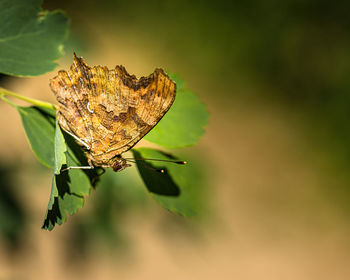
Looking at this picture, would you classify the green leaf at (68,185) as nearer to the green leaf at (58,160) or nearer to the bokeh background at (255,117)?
the green leaf at (58,160)

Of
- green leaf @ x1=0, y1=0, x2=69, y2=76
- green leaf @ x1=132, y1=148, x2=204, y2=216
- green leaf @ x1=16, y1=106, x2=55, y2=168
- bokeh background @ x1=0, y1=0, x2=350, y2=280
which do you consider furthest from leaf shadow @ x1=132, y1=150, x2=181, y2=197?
bokeh background @ x1=0, y1=0, x2=350, y2=280

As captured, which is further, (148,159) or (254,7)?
(254,7)

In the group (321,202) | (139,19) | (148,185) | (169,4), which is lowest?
(321,202)

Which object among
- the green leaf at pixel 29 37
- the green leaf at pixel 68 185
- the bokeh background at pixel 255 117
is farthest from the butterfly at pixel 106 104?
the bokeh background at pixel 255 117

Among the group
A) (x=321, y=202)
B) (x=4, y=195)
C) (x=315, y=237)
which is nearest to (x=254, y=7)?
(x=321, y=202)

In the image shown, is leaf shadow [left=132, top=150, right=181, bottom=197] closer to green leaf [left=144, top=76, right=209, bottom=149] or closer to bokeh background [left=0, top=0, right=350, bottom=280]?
green leaf [left=144, top=76, right=209, bottom=149]

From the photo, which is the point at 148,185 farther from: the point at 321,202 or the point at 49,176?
the point at 321,202
